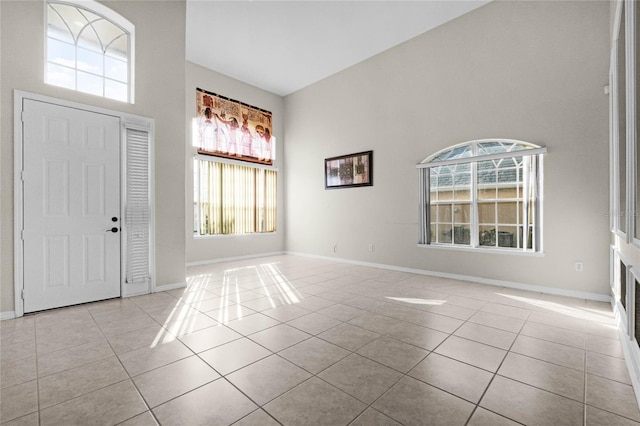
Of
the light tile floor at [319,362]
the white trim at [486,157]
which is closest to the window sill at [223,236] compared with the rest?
the light tile floor at [319,362]

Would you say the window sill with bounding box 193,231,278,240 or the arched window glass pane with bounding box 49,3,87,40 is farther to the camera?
the window sill with bounding box 193,231,278,240

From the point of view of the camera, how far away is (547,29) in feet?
13.0

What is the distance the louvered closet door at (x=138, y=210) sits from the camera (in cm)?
388

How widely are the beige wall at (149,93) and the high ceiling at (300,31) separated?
2.47 ft

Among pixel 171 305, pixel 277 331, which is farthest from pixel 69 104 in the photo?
pixel 277 331

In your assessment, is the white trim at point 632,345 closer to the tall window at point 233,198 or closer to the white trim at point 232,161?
the tall window at point 233,198

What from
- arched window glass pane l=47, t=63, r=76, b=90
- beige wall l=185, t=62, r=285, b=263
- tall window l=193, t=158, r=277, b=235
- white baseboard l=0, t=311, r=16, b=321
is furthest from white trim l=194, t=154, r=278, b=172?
white baseboard l=0, t=311, r=16, b=321

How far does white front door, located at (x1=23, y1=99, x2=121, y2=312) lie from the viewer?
322 cm

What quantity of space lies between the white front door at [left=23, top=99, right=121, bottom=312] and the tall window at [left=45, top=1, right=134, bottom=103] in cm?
47

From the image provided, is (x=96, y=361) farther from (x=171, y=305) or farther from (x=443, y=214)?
(x=443, y=214)

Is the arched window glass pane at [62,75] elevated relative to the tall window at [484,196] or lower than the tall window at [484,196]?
elevated

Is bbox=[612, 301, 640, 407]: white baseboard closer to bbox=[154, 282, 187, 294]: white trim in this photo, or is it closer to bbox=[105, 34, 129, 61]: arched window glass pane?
bbox=[154, 282, 187, 294]: white trim

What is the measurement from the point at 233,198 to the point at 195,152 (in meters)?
1.31

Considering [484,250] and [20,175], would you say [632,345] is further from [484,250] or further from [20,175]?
[20,175]
